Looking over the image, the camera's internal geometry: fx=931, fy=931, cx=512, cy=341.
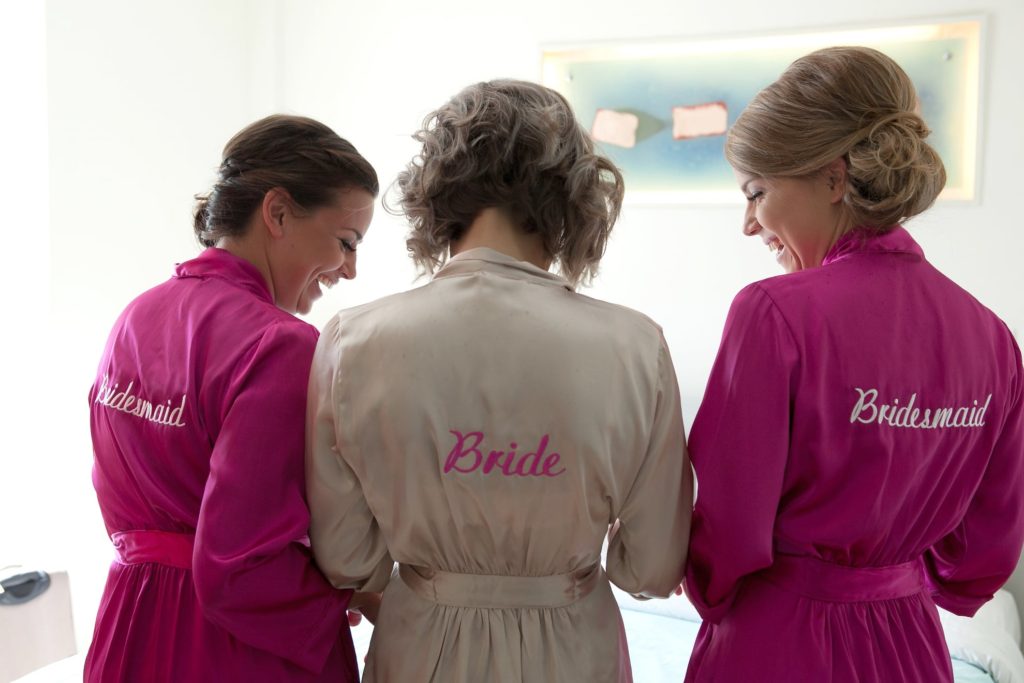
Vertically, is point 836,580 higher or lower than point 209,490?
lower

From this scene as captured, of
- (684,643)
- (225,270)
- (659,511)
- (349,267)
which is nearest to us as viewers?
(659,511)

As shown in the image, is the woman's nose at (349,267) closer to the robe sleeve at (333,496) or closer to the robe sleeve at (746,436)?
the robe sleeve at (333,496)

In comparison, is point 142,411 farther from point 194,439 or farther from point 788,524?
point 788,524

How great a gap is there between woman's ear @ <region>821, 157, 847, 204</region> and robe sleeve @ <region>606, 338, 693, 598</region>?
30cm

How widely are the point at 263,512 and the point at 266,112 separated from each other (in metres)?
2.77

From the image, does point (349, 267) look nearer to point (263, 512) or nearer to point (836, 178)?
point (263, 512)

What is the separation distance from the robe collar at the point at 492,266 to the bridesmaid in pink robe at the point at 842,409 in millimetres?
261

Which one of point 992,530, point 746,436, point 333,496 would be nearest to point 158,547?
point 333,496

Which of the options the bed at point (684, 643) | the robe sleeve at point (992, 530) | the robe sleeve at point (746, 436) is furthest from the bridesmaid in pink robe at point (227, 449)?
the bed at point (684, 643)

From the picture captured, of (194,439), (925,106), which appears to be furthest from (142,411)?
(925,106)

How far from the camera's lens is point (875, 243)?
46.6 inches

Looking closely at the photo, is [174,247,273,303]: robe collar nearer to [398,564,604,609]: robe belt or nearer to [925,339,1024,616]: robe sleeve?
[398,564,604,609]: robe belt

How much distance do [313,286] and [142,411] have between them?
0.39 meters

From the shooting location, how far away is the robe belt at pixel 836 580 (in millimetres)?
1187
